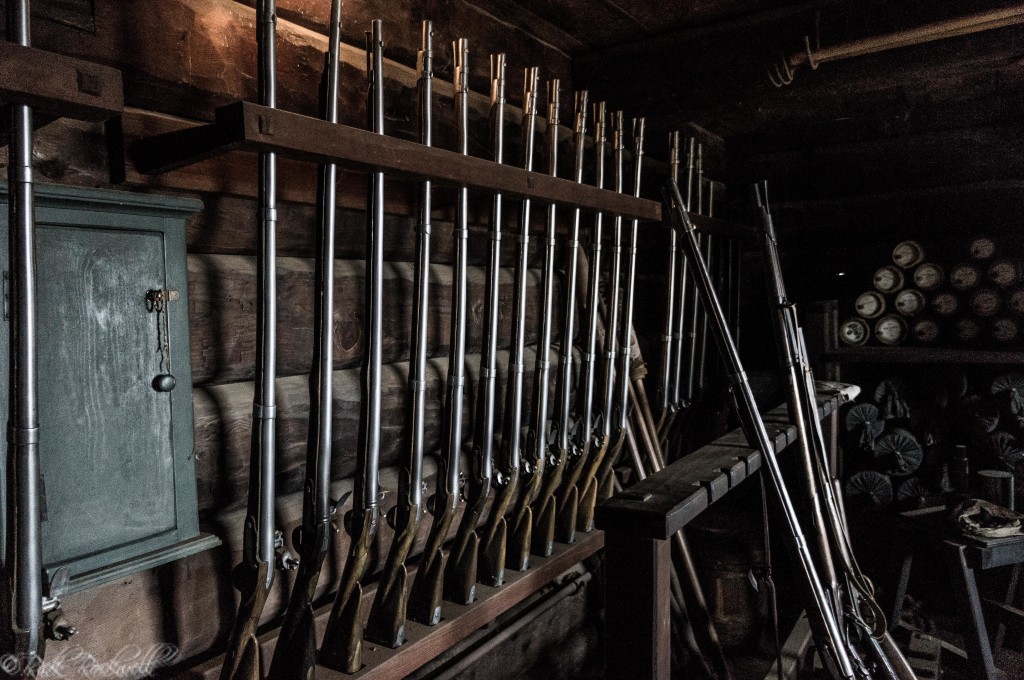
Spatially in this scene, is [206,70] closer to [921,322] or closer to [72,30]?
[72,30]

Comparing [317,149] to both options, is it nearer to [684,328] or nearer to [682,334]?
[682,334]

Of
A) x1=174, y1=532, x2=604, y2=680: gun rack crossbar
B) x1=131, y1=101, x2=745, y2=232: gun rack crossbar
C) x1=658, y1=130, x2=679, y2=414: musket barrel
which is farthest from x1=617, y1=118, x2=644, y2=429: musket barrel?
x1=131, y1=101, x2=745, y2=232: gun rack crossbar

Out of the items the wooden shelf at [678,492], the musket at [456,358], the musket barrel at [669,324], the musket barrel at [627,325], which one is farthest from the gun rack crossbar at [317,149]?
the musket barrel at [669,324]

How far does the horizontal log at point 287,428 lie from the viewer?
5.38ft

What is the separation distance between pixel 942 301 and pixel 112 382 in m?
3.75

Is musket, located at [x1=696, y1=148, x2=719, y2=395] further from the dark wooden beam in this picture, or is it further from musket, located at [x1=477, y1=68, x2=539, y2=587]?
the dark wooden beam

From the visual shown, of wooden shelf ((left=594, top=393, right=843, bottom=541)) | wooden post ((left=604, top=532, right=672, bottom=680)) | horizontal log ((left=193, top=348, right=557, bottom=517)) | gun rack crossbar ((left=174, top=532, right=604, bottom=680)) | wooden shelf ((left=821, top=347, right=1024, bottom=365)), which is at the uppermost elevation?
wooden shelf ((left=821, top=347, right=1024, bottom=365))

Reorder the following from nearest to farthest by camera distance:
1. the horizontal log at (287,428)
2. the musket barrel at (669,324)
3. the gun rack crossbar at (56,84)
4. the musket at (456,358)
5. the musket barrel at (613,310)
A: 1. the gun rack crossbar at (56,84)
2. the horizontal log at (287,428)
3. the musket at (456,358)
4. the musket barrel at (613,310)
5. the musket barrel at (669,324)

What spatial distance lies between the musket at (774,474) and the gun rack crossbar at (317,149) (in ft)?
1.85

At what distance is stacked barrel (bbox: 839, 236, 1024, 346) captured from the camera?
3518 mm

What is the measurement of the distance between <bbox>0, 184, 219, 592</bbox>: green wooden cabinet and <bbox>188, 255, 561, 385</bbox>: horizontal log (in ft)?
0.76

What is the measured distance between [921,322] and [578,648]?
7.86ft

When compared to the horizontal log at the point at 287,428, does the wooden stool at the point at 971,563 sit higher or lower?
lower

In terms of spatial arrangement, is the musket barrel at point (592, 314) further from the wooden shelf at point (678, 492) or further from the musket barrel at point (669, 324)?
the musket barrel at point (669, 324)
